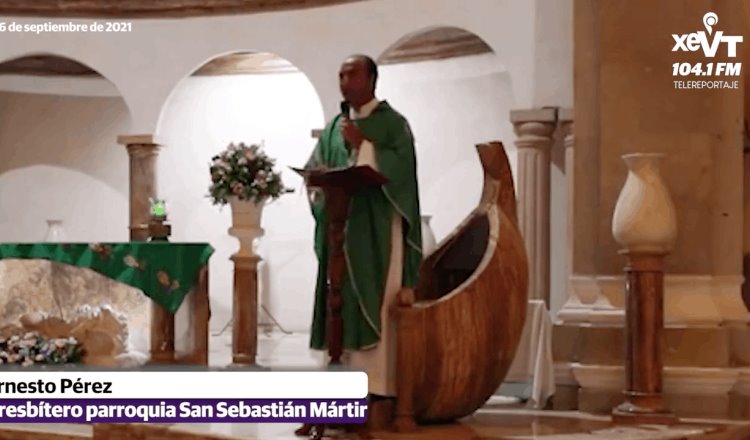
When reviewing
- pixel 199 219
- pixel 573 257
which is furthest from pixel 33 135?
pixel 573 257

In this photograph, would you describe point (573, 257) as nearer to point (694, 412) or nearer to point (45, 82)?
point (694, 412)

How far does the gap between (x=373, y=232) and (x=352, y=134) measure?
0.47 m

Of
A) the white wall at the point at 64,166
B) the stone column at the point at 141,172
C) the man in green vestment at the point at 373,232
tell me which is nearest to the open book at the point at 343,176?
the man in green vestment at the point at 373,232

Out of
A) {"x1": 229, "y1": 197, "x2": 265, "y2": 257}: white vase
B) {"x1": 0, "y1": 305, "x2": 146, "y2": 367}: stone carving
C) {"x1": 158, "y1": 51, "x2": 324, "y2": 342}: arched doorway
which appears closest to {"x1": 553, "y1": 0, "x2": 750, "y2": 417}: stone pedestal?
{"x1": 229, "y1": 197, "x2": 265, "y2": 257}: white vase

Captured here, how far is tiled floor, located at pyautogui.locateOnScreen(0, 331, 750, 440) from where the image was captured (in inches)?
210

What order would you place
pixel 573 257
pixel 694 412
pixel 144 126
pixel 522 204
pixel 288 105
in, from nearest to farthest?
pixel 694 412
pixel 573 257
pixel 522 204
pixel 144 126
pixel 288 105

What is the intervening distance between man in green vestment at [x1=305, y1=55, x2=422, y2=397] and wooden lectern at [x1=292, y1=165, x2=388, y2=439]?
98 mm

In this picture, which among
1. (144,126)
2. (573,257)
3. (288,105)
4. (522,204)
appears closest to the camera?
(573,257)

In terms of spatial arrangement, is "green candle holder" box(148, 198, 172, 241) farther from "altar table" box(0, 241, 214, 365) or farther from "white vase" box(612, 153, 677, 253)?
"white vase" box(612, 153, 677, 253)

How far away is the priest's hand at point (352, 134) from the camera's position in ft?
17.8

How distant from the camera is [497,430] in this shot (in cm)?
564

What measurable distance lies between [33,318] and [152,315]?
83 cm

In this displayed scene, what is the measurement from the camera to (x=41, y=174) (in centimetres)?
1493

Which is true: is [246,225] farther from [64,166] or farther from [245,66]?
[64,166]
